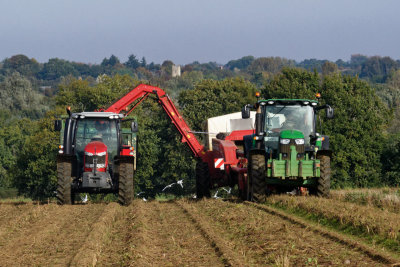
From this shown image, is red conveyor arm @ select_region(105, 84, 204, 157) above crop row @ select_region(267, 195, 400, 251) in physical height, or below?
above

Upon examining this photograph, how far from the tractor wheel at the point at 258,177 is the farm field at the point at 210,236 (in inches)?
45.0

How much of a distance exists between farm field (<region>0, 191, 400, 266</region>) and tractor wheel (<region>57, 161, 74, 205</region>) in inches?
85.9

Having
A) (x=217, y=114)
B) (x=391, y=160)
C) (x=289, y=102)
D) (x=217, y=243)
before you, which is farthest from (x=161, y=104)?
(x=217, y=114)

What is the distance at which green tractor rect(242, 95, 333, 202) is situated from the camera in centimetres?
1633

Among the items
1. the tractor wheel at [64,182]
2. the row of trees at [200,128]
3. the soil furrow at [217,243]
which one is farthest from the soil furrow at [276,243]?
the row of trees at [200,128]

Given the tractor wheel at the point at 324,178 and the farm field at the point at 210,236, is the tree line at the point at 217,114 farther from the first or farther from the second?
the farm field at the point at 210,236

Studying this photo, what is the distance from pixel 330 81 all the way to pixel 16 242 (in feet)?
139

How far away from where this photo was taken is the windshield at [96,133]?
18984mm

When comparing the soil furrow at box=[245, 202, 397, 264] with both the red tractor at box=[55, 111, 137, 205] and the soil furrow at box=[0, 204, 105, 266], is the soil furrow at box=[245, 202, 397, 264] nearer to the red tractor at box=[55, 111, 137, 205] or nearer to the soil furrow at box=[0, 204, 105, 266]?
the soil furrow at box=[0, 204, 105, 266]

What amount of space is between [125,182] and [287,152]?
4.30 metres

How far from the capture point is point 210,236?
11.1 metres

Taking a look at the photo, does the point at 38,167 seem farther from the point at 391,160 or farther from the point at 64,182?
the point at 64,182

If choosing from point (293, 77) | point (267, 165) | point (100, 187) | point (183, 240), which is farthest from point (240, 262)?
point (293, 77)

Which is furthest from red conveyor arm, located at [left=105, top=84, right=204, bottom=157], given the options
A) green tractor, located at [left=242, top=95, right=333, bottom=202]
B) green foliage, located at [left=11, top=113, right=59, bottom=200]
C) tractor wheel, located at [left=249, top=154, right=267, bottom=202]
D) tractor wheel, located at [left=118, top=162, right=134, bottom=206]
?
green foliage, located at [left=11, top=113, right=59, bottom=200]
